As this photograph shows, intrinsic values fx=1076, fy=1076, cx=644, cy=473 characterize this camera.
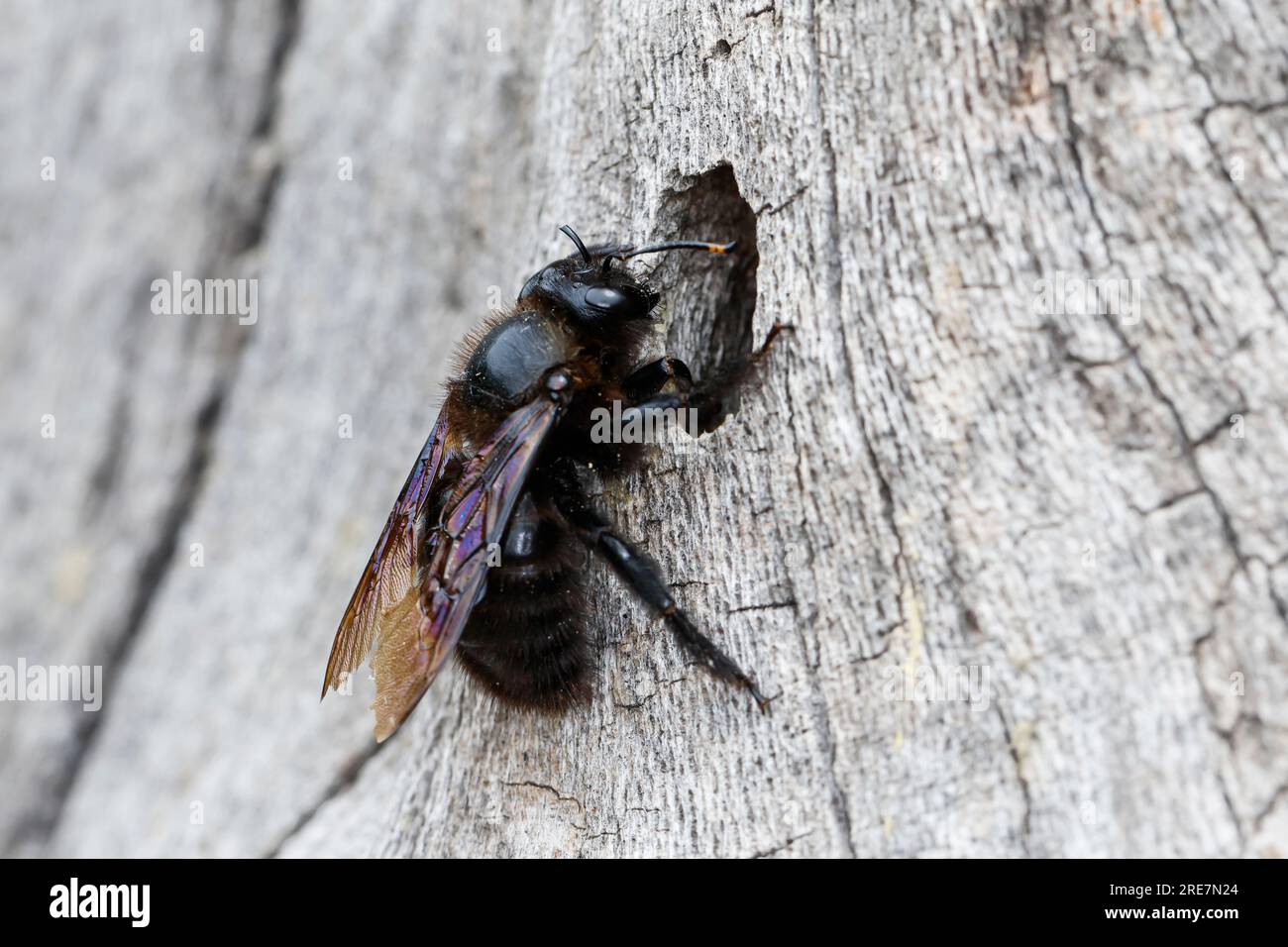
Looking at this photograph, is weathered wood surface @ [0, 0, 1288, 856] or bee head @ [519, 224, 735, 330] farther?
bee head @ [519, 224, 735, 330]

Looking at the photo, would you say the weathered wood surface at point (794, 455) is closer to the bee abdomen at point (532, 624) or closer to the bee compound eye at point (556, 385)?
the bee abdomen at point (532, 624)

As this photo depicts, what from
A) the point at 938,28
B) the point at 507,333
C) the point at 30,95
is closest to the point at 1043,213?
the point at 938,28

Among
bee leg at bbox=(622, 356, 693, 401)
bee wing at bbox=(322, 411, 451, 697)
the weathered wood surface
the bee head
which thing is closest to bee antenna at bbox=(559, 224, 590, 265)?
the bee head

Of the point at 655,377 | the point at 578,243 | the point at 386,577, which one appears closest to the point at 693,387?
the point at 655,377

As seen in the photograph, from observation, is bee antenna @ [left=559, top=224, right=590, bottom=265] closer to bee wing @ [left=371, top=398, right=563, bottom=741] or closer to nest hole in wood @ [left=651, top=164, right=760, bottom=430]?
nest hole in wood @ [left=651, top=164, right=760, bottom=430]

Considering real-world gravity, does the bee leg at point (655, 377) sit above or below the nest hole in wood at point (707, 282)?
below

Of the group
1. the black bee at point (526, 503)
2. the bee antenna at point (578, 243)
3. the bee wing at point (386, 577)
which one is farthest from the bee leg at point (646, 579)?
the bee antenna at point (578, 243)
